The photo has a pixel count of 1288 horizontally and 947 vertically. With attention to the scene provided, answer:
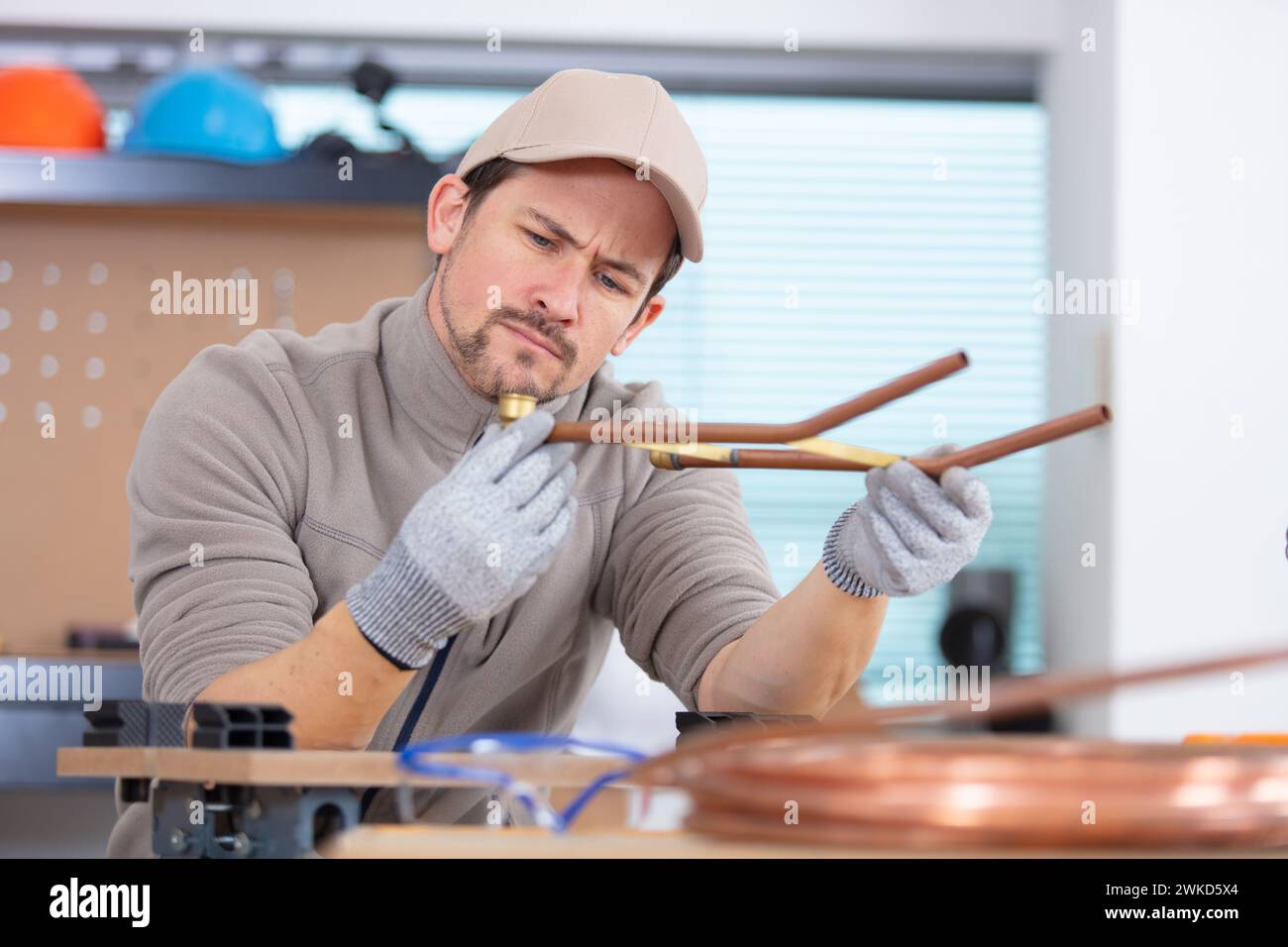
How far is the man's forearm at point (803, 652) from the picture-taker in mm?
1238

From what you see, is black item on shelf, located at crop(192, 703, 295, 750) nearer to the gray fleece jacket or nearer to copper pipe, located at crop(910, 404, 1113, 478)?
the gray fleece jacket

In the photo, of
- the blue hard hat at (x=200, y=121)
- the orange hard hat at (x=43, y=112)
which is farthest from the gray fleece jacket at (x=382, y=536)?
the orange hard hat at (x=43, y=112)

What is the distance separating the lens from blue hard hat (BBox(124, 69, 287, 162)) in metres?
2.53

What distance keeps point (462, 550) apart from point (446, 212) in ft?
1.80

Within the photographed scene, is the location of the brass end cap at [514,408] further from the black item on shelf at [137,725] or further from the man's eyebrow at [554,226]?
the black item on shelf at [137,725]

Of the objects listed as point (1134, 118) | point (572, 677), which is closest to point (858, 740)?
point (572, 677)

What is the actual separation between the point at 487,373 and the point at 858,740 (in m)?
0.76

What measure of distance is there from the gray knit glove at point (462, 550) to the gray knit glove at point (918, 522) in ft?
0.87

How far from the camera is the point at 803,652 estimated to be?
1.26 m

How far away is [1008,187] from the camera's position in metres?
3.10

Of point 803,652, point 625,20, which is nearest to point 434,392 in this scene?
point 803,652

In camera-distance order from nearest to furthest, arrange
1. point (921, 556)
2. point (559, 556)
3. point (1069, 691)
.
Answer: point (1069, 691) < point (921, 556) < point (559, 556)
